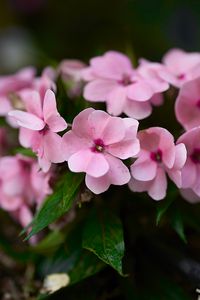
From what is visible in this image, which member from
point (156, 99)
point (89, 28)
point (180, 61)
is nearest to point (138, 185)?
point (156, 99)

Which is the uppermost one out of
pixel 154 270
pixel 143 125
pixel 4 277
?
pixel 143 125

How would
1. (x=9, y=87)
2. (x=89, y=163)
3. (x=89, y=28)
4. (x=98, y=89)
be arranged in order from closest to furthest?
(x=89, y=163) < (x=98, y=89) < (x=9, y=87) < (x=89, y=28)

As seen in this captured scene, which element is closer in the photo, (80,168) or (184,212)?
(80,168)

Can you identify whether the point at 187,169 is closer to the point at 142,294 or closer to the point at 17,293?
the point at 142,294

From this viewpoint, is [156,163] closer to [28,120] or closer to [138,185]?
[138,185]

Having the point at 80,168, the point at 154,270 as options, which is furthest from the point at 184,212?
the point at 80,168

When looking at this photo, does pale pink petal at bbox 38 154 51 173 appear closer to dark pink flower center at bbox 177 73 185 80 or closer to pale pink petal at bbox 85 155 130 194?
pale pink petal at bbox 85 155 130 194

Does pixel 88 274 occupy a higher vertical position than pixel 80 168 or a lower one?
lower
